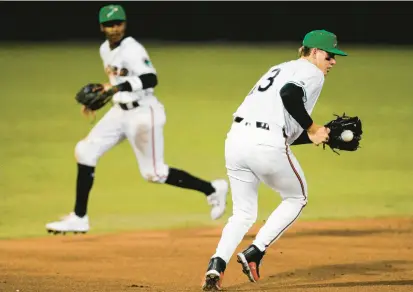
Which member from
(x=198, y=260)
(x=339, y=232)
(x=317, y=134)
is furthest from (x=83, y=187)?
(x=317, y=134)

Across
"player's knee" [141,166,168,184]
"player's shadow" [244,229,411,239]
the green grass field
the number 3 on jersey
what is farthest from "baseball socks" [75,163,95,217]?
the number 3 on jersey

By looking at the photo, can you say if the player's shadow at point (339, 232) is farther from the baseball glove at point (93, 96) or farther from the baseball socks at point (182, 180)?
the baseball glove at point (93, 96)

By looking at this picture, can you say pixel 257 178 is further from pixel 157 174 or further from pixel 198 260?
pixel 157 174

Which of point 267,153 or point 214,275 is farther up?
point 267,153

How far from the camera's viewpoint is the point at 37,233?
9.55 m

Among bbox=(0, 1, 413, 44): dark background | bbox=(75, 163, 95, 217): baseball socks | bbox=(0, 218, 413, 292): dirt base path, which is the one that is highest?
bbox=(0, 1, 413, 44): dark background

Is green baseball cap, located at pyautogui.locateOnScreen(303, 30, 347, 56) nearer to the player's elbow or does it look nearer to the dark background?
the player's elbow

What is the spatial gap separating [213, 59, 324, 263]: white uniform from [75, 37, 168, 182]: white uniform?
8.36 feet

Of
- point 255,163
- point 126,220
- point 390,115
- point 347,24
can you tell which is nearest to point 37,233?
point 126,220

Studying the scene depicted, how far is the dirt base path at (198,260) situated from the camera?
7148mm

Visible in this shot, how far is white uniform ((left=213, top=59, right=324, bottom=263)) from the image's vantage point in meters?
6.75

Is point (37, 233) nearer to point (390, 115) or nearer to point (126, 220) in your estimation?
point (126, 220)

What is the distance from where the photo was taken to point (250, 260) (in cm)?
695

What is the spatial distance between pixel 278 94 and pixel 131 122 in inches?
115
